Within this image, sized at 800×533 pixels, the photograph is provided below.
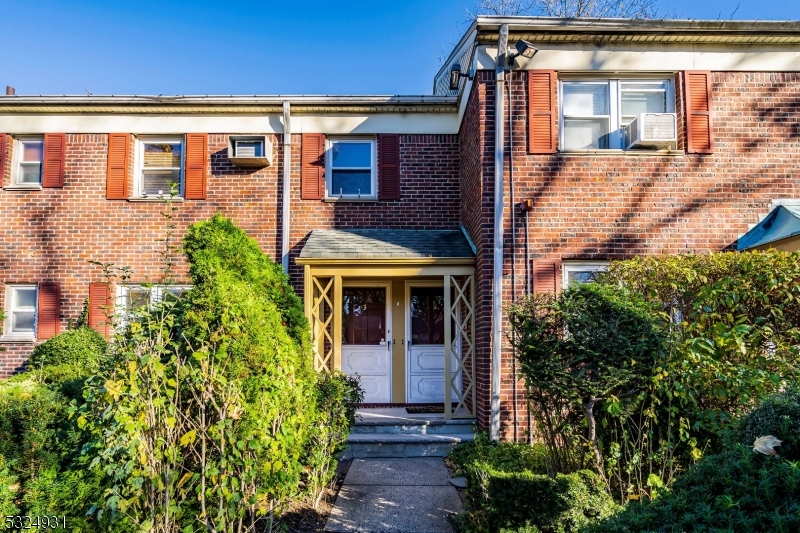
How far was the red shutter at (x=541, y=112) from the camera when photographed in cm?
724

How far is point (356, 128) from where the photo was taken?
8922mm

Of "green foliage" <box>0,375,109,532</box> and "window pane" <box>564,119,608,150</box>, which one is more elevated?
"window pane" <box>564,119,608,150</box>

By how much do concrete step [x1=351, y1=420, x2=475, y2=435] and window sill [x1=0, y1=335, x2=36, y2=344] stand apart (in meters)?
5.80

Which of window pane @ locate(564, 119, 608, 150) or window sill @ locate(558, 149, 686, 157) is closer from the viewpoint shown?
window sill @ locate(558, 149, 686, 157)

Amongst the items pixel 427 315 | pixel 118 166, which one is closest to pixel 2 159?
pixel 118 166

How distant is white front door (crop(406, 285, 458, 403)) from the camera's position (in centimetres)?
899

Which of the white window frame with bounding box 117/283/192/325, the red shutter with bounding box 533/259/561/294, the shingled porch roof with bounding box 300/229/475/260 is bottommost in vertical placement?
the white window frame with bounding box 117/283/192/325

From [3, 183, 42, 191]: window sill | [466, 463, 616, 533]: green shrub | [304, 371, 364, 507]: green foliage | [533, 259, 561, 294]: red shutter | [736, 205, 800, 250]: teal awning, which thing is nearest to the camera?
[466, 463, 616, 533]: green shrub

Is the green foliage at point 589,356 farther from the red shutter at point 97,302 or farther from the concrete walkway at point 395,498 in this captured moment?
the red shutter at point 97,302

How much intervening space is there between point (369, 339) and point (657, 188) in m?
5.31

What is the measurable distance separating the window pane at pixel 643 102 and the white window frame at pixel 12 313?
10038 millimetres

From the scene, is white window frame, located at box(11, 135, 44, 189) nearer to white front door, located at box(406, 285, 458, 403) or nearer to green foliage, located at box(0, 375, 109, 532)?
green foliage, located at box(0, 375, 109, 532)

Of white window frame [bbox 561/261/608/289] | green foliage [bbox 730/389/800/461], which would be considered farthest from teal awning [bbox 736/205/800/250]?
green foliage [bbox 730/389/800/461]

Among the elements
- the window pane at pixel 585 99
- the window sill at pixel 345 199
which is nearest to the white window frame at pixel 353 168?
the window sill at pixel 345 199
